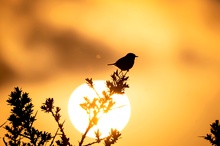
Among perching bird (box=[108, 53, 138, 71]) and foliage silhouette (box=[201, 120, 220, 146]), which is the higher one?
perching bird (box=[108, 53, 138, 71])

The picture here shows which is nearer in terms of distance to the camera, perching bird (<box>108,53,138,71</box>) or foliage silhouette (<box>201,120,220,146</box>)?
foliage silhouette (<box>201,120,220,146</box>)

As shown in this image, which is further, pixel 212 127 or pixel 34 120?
pixel 34 120

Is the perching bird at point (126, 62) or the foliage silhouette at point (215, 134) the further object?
the perching bird at point (126, 62)

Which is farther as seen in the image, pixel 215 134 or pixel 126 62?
pixel 126 62

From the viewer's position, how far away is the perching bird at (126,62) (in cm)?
1175

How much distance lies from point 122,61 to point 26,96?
422cm

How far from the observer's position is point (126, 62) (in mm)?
11828

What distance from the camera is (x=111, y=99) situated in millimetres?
9688

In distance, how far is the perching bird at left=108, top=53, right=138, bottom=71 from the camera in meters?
11.8

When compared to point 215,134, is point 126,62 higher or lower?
higher

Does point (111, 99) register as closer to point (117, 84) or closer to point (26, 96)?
point (117, 84)

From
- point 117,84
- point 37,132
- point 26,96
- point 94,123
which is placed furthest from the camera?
point 26,96

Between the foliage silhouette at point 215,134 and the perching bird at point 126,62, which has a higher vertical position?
the perching bird at point 126,62

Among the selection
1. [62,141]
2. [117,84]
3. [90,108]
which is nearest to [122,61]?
[117,84]
